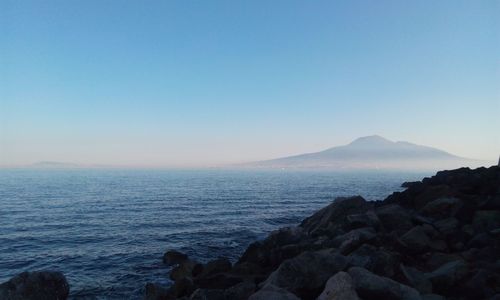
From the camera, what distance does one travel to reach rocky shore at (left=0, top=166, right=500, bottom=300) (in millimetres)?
9438

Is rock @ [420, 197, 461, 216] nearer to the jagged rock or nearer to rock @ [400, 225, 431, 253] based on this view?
the jagged rock

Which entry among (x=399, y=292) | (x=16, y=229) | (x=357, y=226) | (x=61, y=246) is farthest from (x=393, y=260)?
(x=16, y=229)

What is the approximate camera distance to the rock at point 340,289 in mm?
8223

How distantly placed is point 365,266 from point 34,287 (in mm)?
10160

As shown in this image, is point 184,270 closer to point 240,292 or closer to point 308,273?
point 240,292

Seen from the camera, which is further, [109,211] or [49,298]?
[109,211]

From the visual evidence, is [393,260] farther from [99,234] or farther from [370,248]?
[99,234]

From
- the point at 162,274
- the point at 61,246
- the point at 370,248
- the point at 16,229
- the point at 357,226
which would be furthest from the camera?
the point at 16,229

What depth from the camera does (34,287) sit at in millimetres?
11281

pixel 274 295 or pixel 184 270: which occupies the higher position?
pixel 274 295

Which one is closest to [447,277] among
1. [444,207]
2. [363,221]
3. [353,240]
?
[353,240]

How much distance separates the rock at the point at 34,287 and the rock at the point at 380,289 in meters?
9.52

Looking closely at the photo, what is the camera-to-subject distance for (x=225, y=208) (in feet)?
150

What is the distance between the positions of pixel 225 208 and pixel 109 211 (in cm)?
1372
